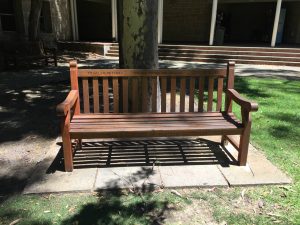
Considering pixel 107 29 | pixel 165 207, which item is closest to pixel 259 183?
pixel 165 207

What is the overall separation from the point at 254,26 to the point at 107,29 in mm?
9974

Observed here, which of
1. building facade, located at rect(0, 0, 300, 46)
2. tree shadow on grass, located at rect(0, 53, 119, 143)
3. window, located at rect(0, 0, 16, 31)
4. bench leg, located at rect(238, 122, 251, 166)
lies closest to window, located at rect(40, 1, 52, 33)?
building facade, located at rect(0, 0, 300, 46)

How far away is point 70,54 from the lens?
48.4 ft

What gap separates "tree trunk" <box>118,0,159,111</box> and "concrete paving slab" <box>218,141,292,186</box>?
1504mm

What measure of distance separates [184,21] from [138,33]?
15140 mm

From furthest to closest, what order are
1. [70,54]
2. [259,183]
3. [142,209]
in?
[70,54] → [259,183] → [142,209]

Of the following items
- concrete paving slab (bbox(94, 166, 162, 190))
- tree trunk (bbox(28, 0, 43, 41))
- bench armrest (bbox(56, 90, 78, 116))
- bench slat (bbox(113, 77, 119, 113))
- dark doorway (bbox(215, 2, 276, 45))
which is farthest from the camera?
dark doorway (bbox(215, 2, 276, 45))

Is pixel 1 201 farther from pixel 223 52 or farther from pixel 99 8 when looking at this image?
pixel 99 8

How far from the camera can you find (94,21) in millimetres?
20938

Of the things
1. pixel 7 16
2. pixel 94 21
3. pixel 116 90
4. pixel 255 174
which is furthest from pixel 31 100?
pixel 94 21

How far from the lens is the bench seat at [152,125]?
10.4ft

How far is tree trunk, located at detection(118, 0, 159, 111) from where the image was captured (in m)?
4.02

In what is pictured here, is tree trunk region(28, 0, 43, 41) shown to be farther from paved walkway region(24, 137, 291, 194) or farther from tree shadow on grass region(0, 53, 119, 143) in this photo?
paved walkway region(24, 137, 291, 194)

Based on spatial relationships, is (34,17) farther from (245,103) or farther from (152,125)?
(245,103)
